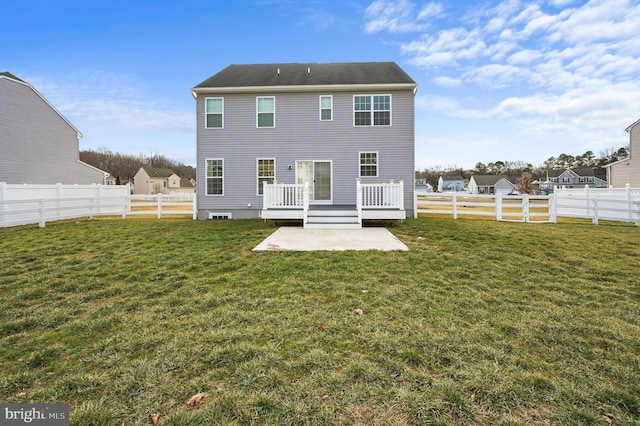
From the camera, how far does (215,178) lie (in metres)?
13.2

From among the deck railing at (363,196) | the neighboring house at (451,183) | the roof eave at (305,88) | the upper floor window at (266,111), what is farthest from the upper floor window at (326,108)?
the neighboring house at (451,183)

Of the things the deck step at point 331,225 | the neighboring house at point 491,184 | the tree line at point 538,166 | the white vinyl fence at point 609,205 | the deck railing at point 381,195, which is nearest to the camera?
the deck step at point 331,225

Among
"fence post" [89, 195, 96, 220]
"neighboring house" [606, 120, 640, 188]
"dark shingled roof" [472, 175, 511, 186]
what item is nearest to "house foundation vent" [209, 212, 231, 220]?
"fence post" [89, 195, 96, 220]

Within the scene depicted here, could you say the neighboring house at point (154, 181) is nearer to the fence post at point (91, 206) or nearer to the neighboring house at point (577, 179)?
the fence post at point (91, 206)

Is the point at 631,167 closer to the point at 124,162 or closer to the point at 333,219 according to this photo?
the point at 333,219

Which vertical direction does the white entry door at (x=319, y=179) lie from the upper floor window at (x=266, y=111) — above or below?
below

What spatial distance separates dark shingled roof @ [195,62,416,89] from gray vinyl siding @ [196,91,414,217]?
1.75 ft

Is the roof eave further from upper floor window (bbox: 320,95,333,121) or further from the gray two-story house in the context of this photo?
upper floor window (bbox: 320,95,333,121)

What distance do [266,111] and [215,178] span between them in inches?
155

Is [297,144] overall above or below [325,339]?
above

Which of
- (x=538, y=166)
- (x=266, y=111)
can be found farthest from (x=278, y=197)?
(x=538, y=166)

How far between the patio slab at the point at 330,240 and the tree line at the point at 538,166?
223 ft

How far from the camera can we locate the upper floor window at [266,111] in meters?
13.1

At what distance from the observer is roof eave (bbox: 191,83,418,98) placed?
12.5 m
